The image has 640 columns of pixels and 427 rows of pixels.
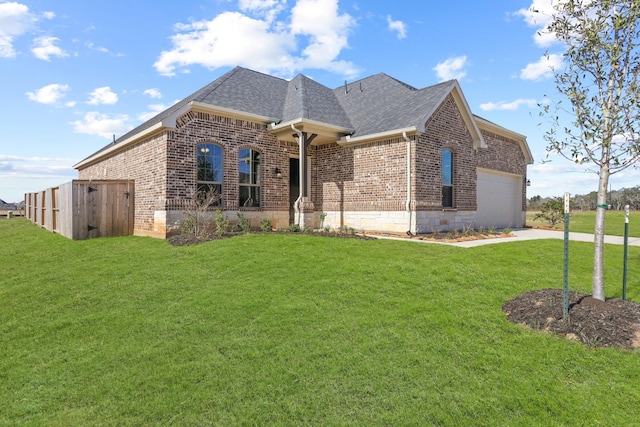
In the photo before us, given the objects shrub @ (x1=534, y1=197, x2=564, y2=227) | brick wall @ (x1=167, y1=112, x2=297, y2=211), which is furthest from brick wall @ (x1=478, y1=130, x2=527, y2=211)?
brick wall @ (x1=167, y1=112, x2=297, y2=211)

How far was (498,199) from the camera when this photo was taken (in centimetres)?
1806

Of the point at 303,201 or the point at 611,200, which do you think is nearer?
the point at 303,201

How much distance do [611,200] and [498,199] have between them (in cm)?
4036

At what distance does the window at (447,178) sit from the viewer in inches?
537

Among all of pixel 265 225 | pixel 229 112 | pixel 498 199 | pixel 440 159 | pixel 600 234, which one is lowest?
pixel 265 225

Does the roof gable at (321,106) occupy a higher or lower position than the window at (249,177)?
higher

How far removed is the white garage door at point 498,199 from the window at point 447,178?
3.46 metres

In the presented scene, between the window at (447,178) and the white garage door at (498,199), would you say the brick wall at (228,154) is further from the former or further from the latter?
the white garage door at (498,199)

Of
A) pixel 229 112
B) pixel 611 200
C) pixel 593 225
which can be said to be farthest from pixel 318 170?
pixel 611 200

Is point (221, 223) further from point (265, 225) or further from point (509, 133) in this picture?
point (509, 133)

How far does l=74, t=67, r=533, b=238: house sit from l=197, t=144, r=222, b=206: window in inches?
1.4

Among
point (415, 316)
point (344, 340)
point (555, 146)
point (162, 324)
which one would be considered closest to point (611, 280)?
point (555, 146)

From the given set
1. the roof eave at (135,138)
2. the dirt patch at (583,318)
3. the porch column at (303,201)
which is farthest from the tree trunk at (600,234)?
the roof eave at (135,138)

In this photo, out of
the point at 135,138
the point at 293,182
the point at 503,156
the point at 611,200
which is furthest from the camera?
the point at 611,200
